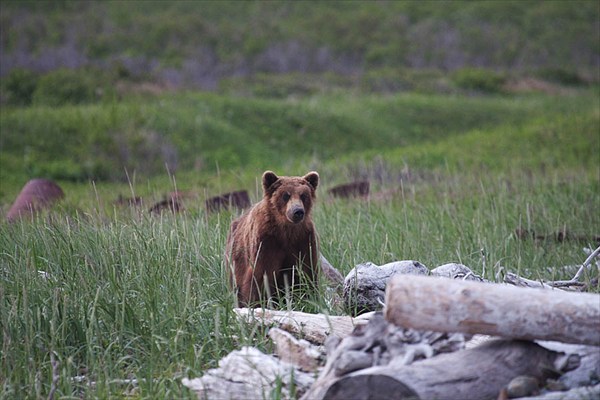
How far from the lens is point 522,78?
40.1m

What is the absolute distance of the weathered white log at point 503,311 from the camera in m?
3.58

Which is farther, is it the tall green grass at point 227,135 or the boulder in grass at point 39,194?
the tall green grass at point 227,135

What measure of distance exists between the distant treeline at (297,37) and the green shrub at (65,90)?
3.05 meters

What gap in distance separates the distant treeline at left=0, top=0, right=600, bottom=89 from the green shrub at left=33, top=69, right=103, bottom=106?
3.05 meters

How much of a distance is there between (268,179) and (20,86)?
66.3 feet

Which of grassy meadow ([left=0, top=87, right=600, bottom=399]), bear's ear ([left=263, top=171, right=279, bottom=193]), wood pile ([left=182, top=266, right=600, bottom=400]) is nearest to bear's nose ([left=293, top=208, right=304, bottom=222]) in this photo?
bear's ear ([left=263, top=171, right=279, bottom=193])

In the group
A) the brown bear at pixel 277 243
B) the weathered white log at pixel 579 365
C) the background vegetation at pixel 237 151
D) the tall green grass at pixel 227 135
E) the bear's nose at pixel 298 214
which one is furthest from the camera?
the tall green grass at pixel 227 135

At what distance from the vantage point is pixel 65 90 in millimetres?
24812

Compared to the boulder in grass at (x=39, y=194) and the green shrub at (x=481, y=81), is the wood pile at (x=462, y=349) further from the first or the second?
the green shrub at (x=481, y=81)

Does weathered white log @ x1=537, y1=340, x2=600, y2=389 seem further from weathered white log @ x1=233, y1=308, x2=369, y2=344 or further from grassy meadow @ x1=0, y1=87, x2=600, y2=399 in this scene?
grassy meadow @ x1=0, y1=87, x2=600, y2=399

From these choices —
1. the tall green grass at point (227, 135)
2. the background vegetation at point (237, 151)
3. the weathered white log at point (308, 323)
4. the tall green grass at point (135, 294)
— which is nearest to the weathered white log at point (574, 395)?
the background vegetation at point (237, 151)

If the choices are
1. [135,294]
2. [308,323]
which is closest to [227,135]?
[135,294]

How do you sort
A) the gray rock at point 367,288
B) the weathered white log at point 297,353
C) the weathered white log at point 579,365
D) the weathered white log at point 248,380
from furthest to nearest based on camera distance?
1. the gray rock at point 367,288
2. the weathered white log at point 297,353
3. the weathered white log at point 248,380
4. the weathered white log at point 579,365

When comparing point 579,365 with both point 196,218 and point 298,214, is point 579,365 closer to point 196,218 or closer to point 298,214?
point 298,214
